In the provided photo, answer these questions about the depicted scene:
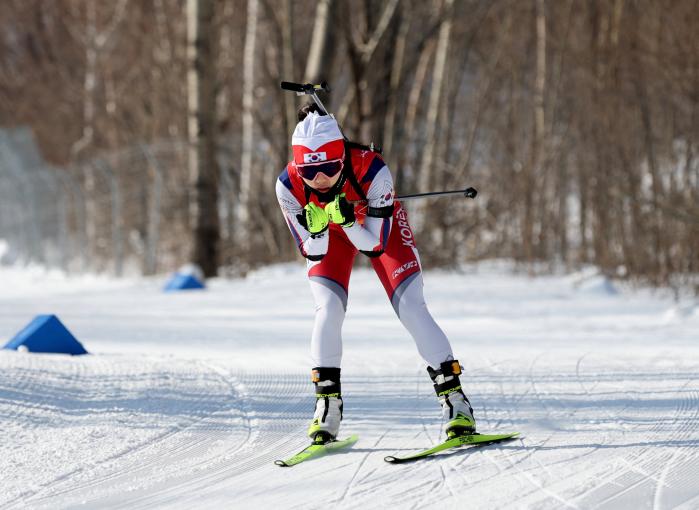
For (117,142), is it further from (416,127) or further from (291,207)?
(291,207)

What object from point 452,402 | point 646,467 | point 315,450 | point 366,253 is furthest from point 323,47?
point 646,467

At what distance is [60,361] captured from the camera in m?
6.57

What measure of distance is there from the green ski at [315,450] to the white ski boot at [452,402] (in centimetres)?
48

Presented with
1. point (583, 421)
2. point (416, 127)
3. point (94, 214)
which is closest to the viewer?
point (583, 421)

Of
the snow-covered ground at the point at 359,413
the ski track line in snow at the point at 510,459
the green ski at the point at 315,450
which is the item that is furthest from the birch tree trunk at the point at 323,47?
the green ski at the point at 315,450

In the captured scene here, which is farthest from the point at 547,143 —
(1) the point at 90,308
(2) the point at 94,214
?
(1) the point at 90,308

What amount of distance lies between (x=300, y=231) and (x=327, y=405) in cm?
83

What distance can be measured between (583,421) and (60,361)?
3.58m

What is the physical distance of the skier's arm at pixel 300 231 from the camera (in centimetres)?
458

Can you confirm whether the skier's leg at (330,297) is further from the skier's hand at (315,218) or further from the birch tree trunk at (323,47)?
the birch tree trunk at (323,47)

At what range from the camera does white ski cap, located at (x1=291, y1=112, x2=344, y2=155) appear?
4426 millimetres

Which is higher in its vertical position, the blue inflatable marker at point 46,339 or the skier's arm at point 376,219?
the skier's arm at point 376,219

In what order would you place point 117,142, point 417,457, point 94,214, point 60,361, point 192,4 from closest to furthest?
point 417,457 → point 60,361 → point 192,4 → point 94,214 → point 117,142

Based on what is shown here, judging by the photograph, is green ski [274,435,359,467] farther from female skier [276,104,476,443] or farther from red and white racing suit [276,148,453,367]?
red and white racing suit [276,148,453,367]
